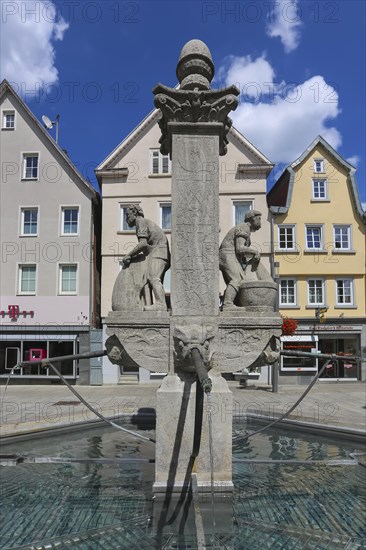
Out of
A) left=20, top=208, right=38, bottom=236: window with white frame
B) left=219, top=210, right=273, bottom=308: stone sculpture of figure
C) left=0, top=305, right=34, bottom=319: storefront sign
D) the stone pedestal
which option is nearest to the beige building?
left=20, top=208, right=38, bottom=236: window with white frame

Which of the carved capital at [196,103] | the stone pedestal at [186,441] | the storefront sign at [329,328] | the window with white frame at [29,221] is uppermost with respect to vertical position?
the window with white frame at [29,221]

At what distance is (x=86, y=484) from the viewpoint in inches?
219

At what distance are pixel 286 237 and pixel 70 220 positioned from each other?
12800mm

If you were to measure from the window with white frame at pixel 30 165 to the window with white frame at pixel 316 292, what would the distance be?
17492 mm

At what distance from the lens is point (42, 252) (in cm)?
2561

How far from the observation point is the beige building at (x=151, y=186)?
2594 centimetres

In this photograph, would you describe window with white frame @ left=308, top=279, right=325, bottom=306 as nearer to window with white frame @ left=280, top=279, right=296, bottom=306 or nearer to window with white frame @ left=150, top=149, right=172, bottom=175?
window with white frame @ left=280, top=279, right=296, bottom=306

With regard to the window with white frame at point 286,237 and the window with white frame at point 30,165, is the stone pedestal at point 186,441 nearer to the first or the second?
the window with white frame at point 286,237

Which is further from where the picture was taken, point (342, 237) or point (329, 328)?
point (342, 237)

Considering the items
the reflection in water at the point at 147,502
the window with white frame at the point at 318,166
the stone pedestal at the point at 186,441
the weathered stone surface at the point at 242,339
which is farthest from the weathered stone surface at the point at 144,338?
the window with white frame at the point at 318,166

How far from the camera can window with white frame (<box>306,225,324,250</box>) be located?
87.5 ft

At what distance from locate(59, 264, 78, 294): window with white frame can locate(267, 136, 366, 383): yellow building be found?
37.9ft

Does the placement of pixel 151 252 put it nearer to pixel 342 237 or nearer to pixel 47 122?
pixel 342 237

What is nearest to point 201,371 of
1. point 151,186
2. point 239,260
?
point 239,260
